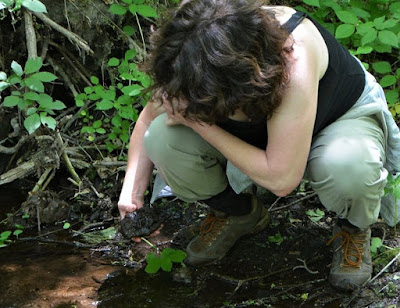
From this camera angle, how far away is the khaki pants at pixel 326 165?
1812mm

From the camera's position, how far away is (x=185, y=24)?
4.85 ft

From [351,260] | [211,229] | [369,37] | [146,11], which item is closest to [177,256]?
[211,229]

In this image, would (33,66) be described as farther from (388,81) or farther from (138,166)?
(388,81)

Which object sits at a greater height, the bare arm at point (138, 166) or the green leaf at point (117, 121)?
the bare arm at point (138, 166)

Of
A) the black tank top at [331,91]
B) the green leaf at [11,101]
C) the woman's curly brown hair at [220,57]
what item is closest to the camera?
the woman's curly brown hair at [220,57]

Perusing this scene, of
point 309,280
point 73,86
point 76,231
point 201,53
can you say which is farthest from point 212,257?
point 73,86

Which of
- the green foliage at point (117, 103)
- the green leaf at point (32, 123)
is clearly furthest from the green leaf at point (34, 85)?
the green foliage at point (117, 103)

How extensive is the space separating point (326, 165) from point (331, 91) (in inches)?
9.5

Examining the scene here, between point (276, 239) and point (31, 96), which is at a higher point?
point (31, 96)

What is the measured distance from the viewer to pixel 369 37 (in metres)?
2.67

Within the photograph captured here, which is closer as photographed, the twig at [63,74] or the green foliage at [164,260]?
the green foliage at [164,260]

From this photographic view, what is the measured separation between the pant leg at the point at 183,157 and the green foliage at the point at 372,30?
3.43 ft

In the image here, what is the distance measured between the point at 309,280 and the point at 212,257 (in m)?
0.40

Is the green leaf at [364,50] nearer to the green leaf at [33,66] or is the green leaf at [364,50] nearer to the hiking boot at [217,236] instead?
the hiking boot at [217,236]
